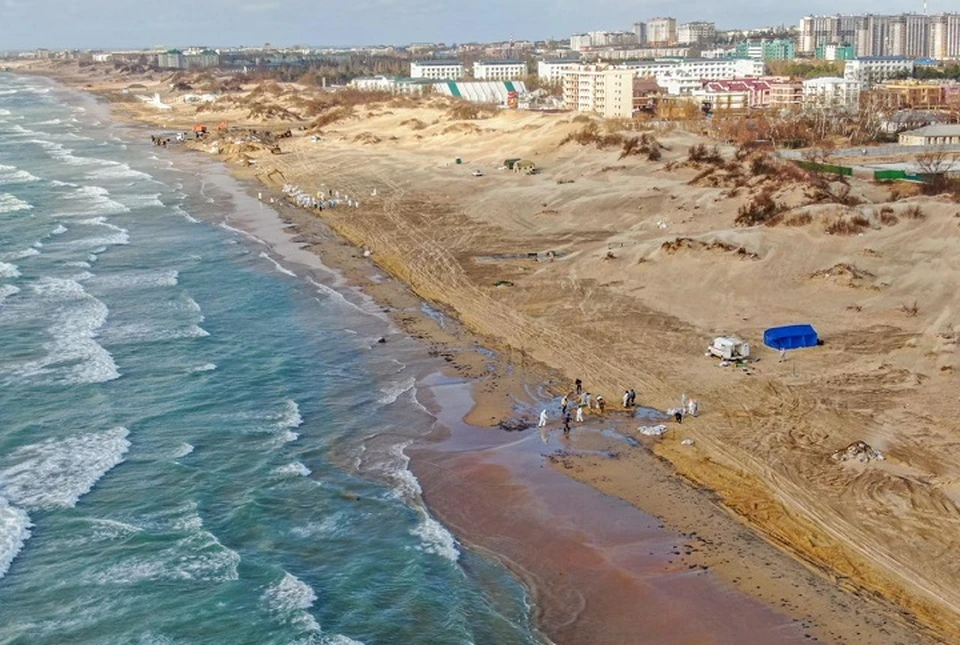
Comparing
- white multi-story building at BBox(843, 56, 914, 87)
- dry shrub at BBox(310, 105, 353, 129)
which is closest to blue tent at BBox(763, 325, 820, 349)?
dry shrub at BBox(310, 105, 353, 129)

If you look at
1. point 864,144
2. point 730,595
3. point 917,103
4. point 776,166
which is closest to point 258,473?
point 730,595

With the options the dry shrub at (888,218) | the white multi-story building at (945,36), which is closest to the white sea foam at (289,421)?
the dry shrub at (888,218)

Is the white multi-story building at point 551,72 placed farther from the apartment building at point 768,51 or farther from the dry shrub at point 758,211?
the dry shrub at point 758,211

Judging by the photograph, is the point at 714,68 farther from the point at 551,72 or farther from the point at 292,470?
the point at 292,470

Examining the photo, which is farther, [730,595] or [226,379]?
[226,379]

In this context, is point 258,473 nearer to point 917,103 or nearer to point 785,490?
point 785,490

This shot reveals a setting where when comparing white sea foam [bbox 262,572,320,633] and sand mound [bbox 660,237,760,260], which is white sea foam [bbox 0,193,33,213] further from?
white sea foam [bbox 262,572,320,633]
